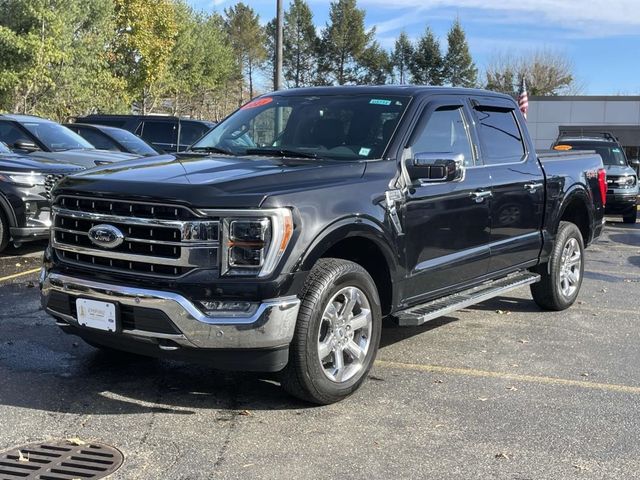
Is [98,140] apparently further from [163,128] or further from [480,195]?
[480,195]

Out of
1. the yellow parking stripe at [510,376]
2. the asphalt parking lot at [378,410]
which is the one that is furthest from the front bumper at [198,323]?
the yellow parking stripe at [510,376]

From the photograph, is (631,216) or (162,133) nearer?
(631,216)

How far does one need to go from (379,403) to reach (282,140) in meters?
2.00

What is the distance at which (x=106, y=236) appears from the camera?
13.1ft

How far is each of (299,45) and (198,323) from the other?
61006 millimetres

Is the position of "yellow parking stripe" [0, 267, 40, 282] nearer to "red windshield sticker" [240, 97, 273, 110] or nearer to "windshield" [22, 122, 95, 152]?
"windshield" [22, 122, 95, 152]

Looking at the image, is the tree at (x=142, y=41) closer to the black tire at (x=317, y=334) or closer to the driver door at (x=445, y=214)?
the driver door at (x=445, y=214)

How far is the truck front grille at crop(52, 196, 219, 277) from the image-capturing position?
12.4ft

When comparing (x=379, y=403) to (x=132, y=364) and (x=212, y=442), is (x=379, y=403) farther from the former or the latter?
(x=132, y=364)

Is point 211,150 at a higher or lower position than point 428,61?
lower

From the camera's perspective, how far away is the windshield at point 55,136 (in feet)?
34.0

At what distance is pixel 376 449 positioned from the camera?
12.2ft

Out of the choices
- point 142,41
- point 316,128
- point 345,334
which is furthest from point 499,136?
point 142,41

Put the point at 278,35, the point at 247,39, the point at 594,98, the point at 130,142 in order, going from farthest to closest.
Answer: the point at 247,39
the point at 594,98
the point at 278,35
the point at 130,142
